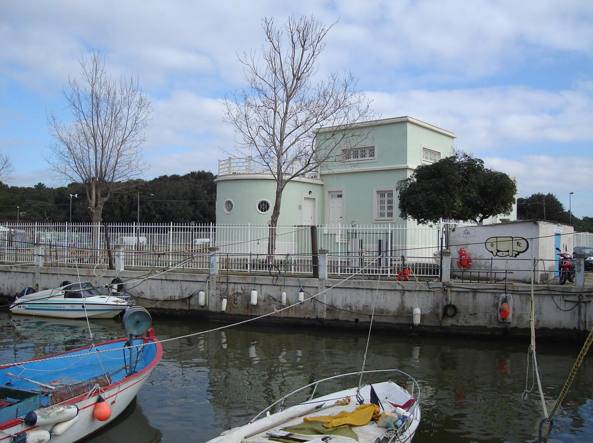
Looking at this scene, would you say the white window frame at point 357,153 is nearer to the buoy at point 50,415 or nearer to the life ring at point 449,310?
the life ring at point 449,310

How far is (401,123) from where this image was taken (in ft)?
88.4

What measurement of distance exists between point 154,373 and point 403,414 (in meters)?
6.53

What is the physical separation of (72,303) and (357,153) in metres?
15.6

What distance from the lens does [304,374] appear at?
41.2 feet

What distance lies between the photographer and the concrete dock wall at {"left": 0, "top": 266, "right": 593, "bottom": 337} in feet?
50.8

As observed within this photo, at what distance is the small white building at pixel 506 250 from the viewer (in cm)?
1744

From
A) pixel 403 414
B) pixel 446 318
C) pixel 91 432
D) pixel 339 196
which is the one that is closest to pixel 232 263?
pixel 446 318

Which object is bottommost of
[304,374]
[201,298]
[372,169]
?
[304,374]

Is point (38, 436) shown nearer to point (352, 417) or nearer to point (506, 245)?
point (352, 417)

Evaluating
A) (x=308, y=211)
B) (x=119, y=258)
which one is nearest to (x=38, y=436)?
(x=119, y=258)

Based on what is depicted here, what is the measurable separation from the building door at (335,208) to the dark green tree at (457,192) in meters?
6.31

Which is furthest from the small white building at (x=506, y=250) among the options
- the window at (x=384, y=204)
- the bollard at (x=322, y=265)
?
the window at (x=384, y=204)

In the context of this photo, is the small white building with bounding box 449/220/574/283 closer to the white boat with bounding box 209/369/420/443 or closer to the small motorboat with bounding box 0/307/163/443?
the white boat with bounding box 209/369/420/443

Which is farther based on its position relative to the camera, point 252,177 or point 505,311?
point 252,177
